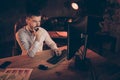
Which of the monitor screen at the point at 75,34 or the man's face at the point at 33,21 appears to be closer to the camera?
the monitor screen at the point at 75,34

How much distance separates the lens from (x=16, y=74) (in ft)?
5.84

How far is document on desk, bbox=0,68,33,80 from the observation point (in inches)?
67.2

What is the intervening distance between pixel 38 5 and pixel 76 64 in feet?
11.5

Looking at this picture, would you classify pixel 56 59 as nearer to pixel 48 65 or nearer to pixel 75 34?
pixel 48 65

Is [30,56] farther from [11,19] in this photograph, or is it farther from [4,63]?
[11,19]

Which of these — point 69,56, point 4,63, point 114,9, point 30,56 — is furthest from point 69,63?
point 114,9

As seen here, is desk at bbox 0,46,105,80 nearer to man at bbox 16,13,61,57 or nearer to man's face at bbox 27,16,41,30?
man at bbox 16,13,61,57

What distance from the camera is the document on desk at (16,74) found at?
1707mm

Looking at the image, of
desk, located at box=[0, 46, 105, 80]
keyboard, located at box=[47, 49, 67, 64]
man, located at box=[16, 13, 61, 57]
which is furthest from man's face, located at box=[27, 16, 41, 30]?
keyboard, located at box=[47, 49, 67, 64]

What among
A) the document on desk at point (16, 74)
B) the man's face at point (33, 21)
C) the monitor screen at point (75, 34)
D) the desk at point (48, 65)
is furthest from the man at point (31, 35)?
the monitor screen at point (75, 34)

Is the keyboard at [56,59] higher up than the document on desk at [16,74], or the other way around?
the keyboard at [56,59]

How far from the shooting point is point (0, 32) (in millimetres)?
4555

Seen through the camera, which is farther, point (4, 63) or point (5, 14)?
point (5, 14)

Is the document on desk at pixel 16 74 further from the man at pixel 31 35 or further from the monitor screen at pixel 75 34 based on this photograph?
the man at pixel 31 35
